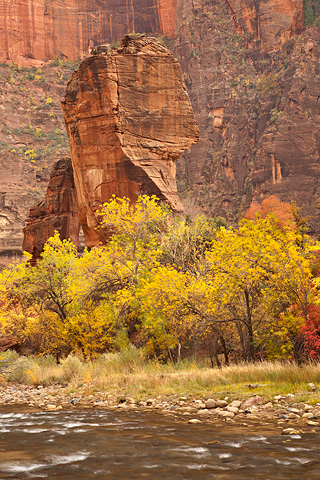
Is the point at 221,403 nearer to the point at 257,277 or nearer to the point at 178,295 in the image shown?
the point at 257,277

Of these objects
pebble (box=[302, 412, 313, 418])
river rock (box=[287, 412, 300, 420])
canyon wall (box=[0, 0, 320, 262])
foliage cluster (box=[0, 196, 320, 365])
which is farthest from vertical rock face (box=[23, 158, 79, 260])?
pebble (box=[302, 412, 313, 418])

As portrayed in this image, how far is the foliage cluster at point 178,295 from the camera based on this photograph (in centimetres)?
1257

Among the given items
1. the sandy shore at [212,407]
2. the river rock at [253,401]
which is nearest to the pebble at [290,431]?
the sandy shore at [212,407]

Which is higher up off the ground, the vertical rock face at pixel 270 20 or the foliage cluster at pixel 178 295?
the vertical rock face at pixel 270 20

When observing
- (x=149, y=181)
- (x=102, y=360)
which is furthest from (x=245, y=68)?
(x=102, y=360)

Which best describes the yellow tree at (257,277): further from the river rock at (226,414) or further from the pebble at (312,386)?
A: the river rock at (226,414)

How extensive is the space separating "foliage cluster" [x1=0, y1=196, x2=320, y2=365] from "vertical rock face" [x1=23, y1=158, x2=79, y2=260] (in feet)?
50.0

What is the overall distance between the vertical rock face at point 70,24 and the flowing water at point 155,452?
410 feet

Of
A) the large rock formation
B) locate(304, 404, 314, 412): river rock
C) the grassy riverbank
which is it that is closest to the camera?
locate(304, 404, 314, 412): river rock

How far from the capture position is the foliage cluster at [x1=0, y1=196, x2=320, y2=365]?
1257 centimetres

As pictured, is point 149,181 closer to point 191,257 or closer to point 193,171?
point 191,257

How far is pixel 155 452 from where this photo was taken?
6762 mm

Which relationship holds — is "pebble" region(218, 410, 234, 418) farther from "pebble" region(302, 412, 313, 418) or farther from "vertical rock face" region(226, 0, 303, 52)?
"vertical rock face" region(226, 0, 303, 52)

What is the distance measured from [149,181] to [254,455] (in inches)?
1000
